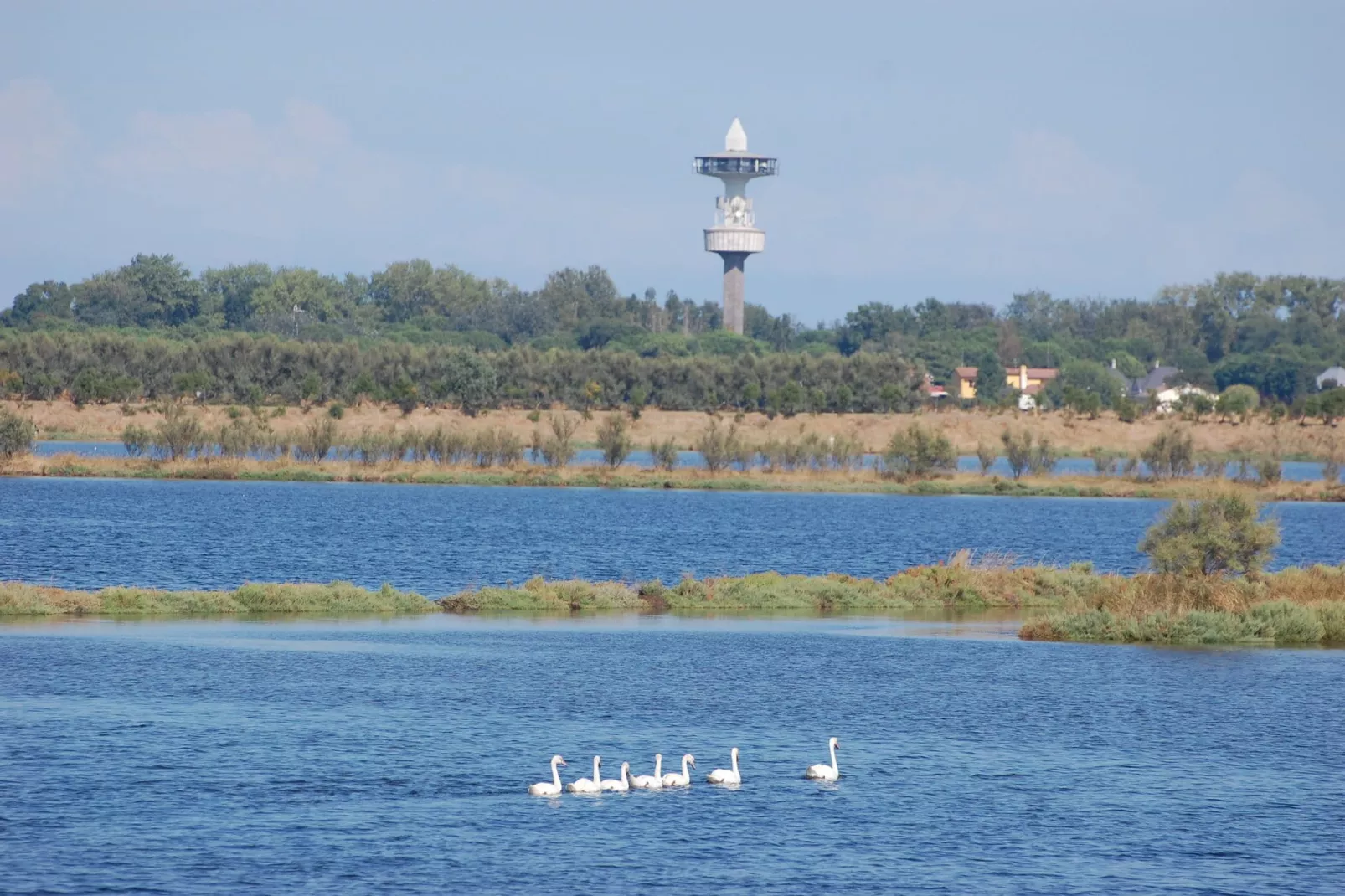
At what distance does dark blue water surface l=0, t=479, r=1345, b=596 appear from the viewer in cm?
5578

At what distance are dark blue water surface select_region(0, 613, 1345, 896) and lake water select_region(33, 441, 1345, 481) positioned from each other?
2699 inches

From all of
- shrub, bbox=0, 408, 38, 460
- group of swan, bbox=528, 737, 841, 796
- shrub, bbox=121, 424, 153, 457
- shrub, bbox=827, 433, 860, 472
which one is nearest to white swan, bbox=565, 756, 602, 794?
group of swan, bbox=528, 737, 841, 796

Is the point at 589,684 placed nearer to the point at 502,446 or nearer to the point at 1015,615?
the point at 1015,615

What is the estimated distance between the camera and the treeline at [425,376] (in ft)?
433

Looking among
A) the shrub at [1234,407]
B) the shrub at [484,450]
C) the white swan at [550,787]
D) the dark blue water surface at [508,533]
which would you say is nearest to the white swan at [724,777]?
the white swan at [550,787]

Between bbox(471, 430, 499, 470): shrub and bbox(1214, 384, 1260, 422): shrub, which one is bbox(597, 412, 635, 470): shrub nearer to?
bbox(471, 430, 499, 470): shrub

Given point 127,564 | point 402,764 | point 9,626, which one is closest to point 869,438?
point 127,564

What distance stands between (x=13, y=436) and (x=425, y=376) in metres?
47.9

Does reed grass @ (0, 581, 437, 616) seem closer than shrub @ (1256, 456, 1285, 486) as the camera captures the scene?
Yes

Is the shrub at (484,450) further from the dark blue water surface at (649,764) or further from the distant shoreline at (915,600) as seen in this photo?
the dark blue water surface at (649,764)

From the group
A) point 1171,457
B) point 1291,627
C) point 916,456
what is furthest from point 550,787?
point 1171,457

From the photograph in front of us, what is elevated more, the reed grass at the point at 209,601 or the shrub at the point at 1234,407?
the shrub at the point at 1234,407

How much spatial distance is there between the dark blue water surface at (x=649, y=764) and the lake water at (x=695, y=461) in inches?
2699

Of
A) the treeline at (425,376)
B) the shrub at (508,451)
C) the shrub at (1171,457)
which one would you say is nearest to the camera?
the shrub at (508,451)
